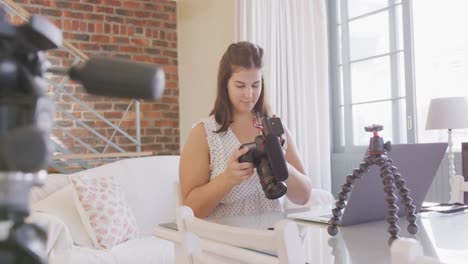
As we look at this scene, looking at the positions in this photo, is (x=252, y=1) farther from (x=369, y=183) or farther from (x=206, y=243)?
(x=206, y=243)

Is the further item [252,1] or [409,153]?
[252,1]

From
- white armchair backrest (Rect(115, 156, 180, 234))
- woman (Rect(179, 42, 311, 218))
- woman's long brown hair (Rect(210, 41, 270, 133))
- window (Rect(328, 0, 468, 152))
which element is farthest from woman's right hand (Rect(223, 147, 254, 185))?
window (Rect(328, 0, 468, 152))

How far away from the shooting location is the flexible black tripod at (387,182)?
1.11m

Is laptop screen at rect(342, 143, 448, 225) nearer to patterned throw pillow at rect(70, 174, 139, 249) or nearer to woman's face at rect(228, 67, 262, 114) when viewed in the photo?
woman's face at rect(228, 67, 262, 114)

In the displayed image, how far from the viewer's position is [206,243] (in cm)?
106

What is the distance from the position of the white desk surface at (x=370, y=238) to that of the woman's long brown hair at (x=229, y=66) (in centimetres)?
40

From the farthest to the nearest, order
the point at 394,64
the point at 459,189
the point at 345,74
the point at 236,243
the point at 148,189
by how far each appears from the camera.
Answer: the point at 345,74
the point at 394,64
the point at 148,189
the point at 459,189
the point at 236,243

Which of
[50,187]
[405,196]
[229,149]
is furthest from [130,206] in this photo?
[405,196]

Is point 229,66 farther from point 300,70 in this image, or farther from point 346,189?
point 300,70

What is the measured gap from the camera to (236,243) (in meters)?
0.93

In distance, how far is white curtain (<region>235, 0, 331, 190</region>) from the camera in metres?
3.74

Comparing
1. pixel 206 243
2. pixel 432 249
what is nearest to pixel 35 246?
pixel 206 243

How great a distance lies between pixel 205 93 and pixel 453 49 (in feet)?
7.42

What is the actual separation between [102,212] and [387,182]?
1.98 metres
